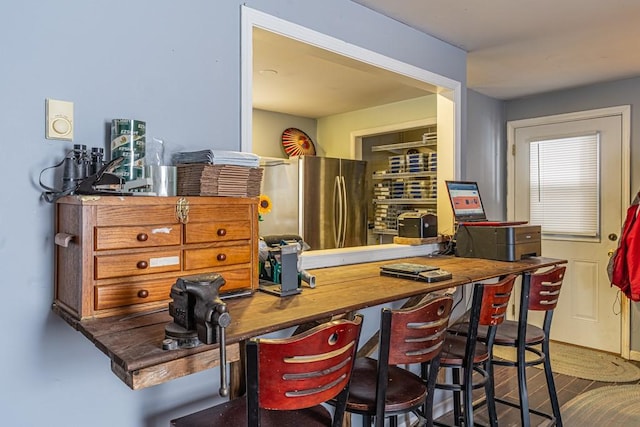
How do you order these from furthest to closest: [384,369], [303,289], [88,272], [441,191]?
[441,191] < [303,289] < [384,369] < [88,272]

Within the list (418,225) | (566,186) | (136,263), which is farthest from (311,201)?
(136,263)

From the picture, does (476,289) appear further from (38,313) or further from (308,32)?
(38,313)

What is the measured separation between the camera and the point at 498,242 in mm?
2512

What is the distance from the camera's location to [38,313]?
1346 millimetres

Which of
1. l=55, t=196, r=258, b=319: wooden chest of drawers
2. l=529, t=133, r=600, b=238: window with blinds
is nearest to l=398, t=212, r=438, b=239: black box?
l=55, t=196, r=258, b=319: wooden chest of drawers

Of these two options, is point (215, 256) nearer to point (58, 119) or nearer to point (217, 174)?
point (217, 174)

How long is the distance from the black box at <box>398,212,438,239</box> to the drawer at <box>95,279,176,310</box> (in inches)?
66.8

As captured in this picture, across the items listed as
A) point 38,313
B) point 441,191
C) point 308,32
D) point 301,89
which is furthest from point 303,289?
point 301,89

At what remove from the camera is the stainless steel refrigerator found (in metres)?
4.46

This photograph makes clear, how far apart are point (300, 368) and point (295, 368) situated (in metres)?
0.01

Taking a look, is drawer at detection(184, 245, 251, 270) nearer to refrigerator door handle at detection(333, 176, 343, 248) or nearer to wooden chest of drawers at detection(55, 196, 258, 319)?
wooden chest of drawers at detection(55, 196, 258, 319)

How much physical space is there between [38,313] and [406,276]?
1.35 m

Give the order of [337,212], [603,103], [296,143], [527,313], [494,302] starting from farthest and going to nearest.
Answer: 1. [296,143]
2. [337,212]
3. [603,103]
4. [527,313]
5. [494,302]

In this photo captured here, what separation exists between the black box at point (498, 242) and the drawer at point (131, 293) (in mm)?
1853
